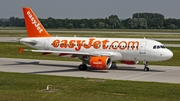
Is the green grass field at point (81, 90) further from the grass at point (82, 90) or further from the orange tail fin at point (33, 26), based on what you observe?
the orange tail fin at point (33, 26)

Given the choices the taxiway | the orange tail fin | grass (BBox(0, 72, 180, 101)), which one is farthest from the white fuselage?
grass (BBox(0, 72, 180, 101))

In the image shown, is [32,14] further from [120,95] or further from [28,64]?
[120,95]

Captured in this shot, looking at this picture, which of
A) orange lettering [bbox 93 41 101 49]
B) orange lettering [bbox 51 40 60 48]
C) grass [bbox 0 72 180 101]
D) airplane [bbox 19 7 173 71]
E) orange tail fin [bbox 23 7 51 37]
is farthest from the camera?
orange tail fin [bbox 23 7 51 37]

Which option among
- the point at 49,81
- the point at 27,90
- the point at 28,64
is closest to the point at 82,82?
the point at 49,81

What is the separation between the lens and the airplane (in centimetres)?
3847

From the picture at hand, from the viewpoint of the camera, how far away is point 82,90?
27.0 meters

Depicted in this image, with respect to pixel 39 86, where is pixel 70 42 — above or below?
above

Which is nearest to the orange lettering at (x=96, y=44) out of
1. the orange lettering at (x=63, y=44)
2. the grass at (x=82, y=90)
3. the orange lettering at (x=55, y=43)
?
the orange lettering at (x=63, y=44)

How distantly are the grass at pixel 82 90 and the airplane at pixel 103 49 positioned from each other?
7808 mm

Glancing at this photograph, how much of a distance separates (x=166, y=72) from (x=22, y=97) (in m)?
18.9

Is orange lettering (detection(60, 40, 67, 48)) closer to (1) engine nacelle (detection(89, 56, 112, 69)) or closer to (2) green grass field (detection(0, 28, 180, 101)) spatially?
(1) engine nacelle (detection(89, 56, 112, 69))

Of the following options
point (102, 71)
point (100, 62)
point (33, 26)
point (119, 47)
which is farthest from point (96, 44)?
point (33, 26)

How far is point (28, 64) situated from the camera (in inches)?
1802

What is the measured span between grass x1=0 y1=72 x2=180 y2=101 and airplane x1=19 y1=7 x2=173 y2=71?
7808 millimetres
